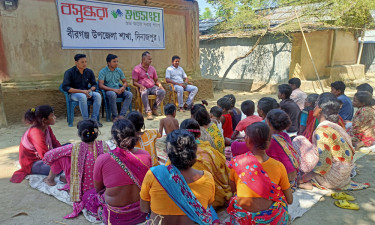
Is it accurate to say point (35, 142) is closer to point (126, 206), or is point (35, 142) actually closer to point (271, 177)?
point (126, 206)

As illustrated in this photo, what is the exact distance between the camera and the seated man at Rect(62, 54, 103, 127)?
5.36 meters

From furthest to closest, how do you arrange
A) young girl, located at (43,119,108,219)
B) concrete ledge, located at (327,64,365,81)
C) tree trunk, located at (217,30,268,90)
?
concrete ledge, located at (327,64,365,81) → tree trunk, located at (217,30,268,90) → young girl, located at (43,119,108,219)

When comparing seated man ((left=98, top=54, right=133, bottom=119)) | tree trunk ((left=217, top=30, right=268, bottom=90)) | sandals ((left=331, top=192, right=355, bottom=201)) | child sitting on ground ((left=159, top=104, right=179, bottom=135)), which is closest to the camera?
sandals ((left=331, top=192, right=355, bottom=201))

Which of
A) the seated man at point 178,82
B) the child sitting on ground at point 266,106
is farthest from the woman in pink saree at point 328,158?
the seated man at point 178,82

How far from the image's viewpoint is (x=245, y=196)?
6.73 ft

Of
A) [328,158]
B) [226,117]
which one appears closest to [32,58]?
[226,117]

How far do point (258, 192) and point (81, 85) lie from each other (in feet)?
15.0

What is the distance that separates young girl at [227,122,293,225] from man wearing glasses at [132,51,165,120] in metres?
4.30

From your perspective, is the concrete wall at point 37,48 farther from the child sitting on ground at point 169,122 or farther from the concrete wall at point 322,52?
the concrete wall at point 322,52

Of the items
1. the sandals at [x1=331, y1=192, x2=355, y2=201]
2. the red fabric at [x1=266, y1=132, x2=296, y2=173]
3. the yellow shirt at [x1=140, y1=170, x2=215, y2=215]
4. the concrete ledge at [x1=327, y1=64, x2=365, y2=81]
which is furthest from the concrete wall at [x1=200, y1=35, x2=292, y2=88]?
the yellow shirt at [x1=140, y1=170, x2=215, y2=215]

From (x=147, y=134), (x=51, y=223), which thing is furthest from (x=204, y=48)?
(x=51, y=223)

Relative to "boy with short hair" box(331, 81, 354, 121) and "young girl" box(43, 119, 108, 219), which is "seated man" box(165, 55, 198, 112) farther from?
"young girl" box(43, 119, 108, 219)

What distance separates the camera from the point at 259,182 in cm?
199

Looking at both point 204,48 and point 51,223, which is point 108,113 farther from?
point 204,48
